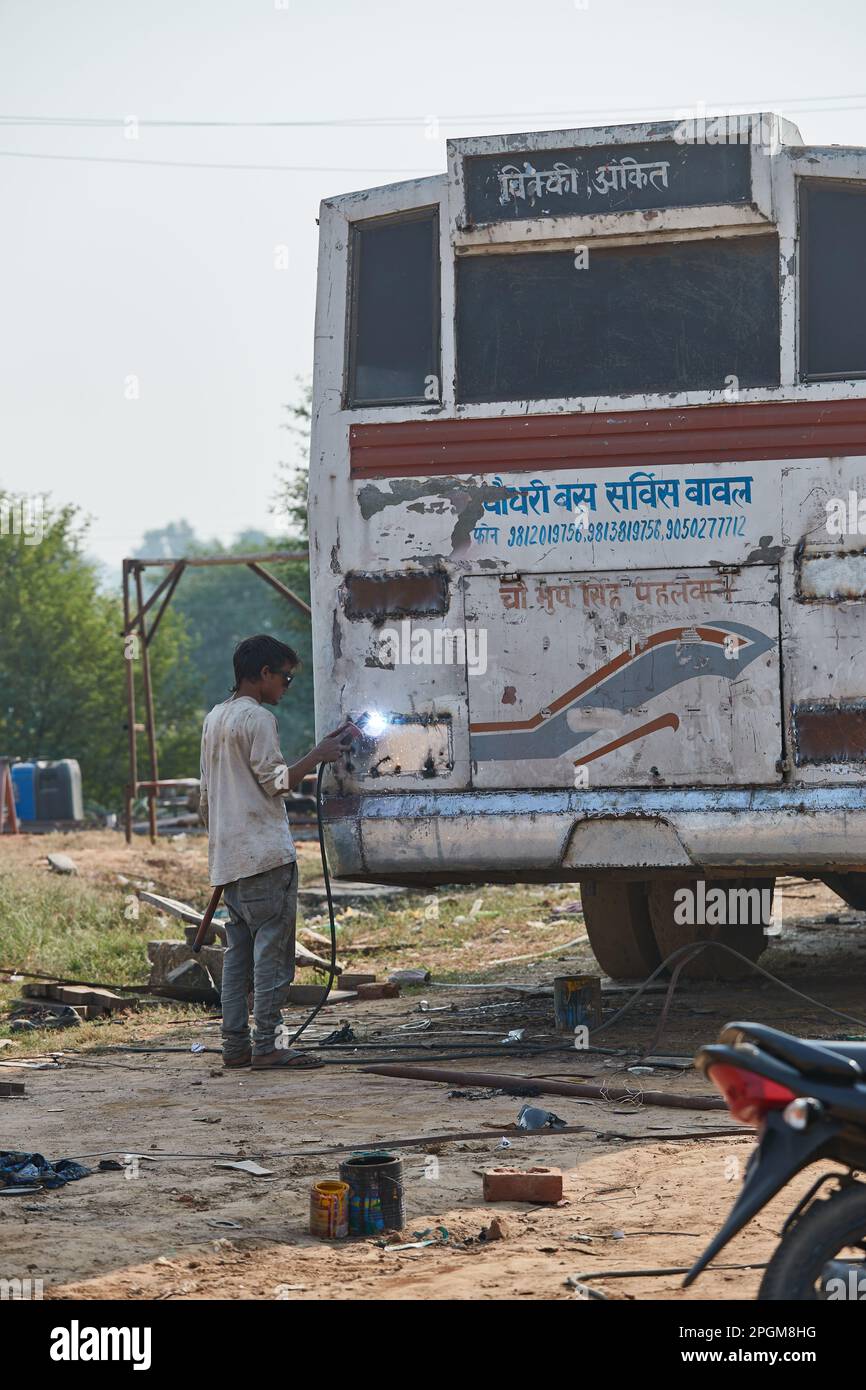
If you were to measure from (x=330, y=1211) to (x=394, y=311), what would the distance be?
15.1 ft

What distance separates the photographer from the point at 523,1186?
209 inches

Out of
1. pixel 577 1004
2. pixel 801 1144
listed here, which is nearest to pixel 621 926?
pixel 577 1004

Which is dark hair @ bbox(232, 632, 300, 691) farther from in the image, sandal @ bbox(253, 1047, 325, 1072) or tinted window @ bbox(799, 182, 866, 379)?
tinted window @ bbox(799, 182, 866, 379)

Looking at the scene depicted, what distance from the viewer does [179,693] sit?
5181 centimetres

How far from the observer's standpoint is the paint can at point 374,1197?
501 cm

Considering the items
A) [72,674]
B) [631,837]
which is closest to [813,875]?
[631,837]

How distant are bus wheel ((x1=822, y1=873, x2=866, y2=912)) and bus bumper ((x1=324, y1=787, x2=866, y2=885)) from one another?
1.96 meters

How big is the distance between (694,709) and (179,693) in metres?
45.0

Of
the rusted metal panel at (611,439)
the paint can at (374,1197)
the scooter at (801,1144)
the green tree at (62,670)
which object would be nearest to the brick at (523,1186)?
the paint can at (374,1197)

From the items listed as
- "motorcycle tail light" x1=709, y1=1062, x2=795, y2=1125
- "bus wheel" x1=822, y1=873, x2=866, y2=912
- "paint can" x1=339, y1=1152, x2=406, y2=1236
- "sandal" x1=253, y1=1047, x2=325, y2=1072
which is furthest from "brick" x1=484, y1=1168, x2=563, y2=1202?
"bus wheel" x1=822, y1=873, x2=866, y2=912

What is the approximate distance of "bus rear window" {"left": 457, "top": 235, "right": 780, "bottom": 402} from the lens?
7.77 m

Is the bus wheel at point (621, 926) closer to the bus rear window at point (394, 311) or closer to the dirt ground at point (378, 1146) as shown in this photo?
the dirt ground at point (378, 1146)

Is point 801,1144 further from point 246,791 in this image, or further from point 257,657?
point 257,657

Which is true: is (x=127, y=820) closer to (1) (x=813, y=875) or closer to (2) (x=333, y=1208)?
(1) (x=813, y=875)
